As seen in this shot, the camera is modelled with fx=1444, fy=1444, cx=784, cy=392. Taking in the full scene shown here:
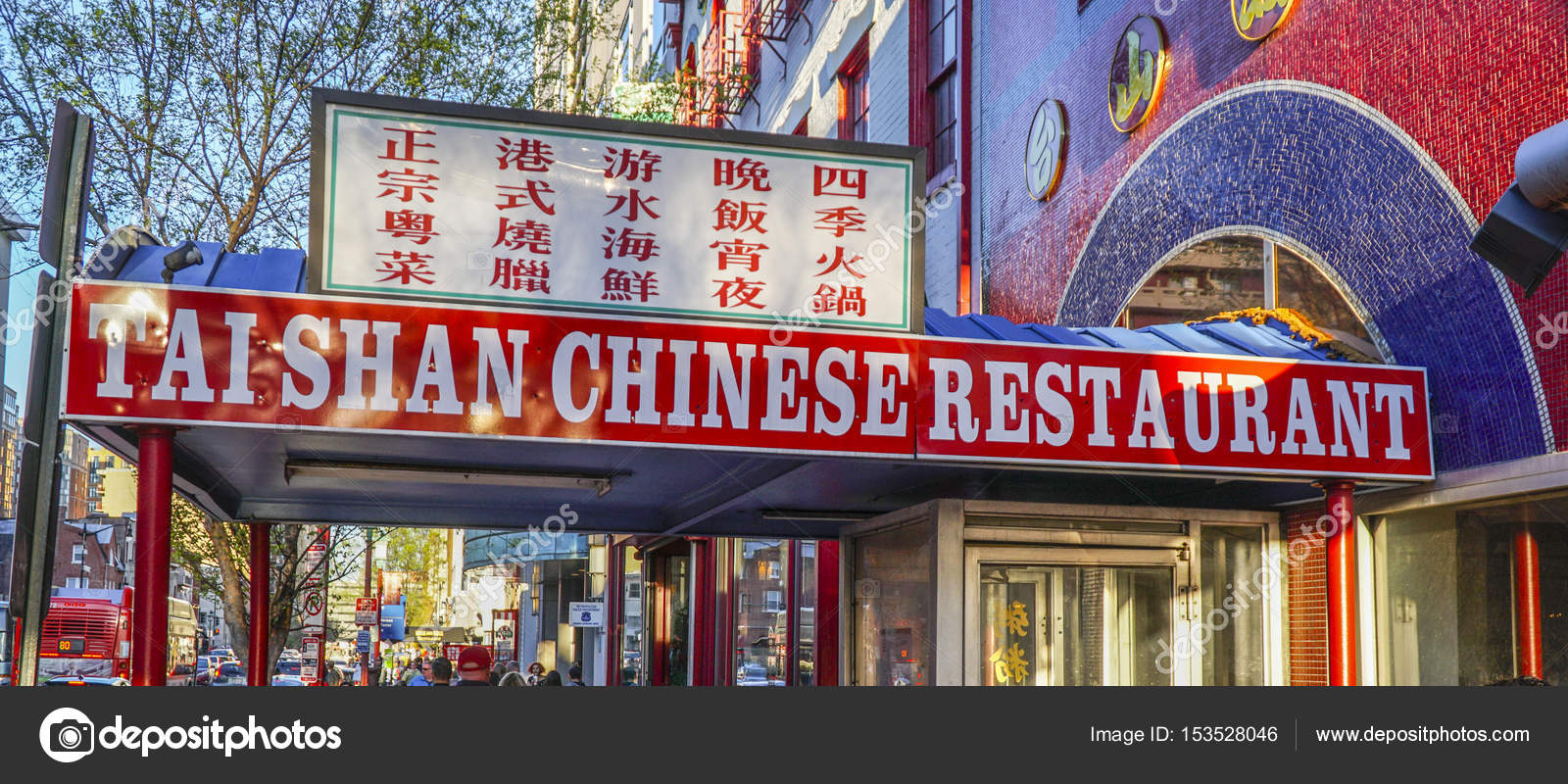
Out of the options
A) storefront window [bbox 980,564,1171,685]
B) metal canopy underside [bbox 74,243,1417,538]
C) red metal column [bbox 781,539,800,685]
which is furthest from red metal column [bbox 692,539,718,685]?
storefront window [bbox 980,564,1171,685]

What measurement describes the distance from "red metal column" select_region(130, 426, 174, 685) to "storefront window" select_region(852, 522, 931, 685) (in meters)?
5.35

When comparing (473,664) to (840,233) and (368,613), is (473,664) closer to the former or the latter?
(840,233)

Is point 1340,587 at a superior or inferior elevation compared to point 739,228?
inferior

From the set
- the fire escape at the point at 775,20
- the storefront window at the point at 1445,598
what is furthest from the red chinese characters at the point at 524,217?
the fire escape at the point at 775,20

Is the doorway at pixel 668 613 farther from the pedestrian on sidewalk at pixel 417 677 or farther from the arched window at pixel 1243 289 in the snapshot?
the arched window at pixel 1243 289

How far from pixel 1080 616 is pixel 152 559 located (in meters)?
6.73

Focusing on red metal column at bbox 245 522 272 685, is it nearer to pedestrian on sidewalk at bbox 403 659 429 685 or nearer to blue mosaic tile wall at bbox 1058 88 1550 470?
pedestrian on sidewalk at bbox 403 659 429 685

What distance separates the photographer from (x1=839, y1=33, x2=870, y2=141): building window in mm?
23000

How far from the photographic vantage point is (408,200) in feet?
28.6

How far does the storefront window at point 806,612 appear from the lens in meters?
19.2

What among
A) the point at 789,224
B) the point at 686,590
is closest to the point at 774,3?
the point at 686,590

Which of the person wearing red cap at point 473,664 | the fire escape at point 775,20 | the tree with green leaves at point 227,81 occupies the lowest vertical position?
the person wearing red cap at point 473,664

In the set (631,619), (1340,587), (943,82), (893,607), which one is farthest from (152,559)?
(631,619)

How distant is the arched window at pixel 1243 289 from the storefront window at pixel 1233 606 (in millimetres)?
1761
